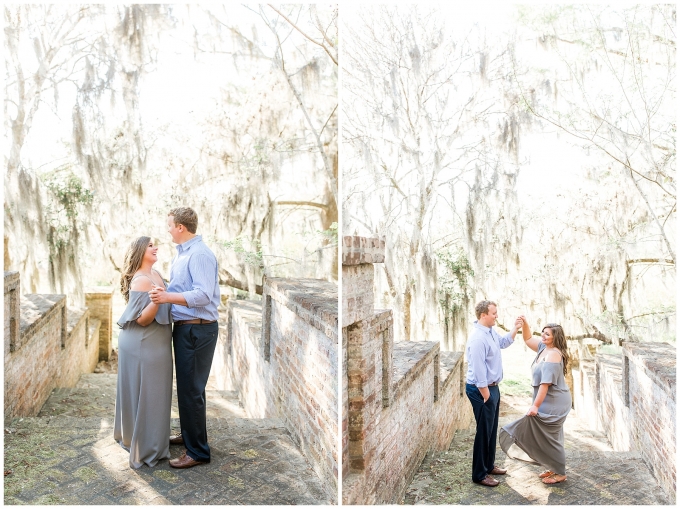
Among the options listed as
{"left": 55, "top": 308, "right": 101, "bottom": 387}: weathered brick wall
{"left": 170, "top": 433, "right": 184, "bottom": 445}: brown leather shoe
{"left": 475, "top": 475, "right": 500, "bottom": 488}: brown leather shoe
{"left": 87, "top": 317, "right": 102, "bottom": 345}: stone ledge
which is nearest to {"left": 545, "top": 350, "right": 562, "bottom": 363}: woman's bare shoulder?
{"left": 475, "top": 475, "right": 500, "bottom": 488}: brown leather shoe

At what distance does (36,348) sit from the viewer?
4.11 meters

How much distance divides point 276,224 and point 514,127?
335cm

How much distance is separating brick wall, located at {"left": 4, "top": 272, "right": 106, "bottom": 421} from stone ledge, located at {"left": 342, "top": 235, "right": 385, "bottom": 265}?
237 cm

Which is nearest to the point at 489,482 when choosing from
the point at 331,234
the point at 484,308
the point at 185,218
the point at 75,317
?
the point at 484,308

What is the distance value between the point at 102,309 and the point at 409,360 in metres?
5.71

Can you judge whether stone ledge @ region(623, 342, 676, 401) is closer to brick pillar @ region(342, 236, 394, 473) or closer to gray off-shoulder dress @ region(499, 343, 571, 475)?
gray off-shoulder dress @ region(499, 343, 571, 475)

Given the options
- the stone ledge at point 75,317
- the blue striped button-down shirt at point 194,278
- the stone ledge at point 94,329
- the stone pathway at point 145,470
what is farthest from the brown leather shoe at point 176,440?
the stone ledge at point 94,329

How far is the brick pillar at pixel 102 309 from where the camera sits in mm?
7414

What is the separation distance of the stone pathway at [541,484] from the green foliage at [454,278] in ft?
5.47

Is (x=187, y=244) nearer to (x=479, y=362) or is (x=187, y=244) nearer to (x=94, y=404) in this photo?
(x=479, y=362)

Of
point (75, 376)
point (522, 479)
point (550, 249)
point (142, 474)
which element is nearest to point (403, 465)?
point (522, 479)

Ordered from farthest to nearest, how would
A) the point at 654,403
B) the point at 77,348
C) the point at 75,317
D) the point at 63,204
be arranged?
the point at 75,317, the point at 77,348, the point at 63,204, the point at 654,403

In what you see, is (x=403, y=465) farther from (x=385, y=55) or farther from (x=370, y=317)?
(x=385, y=55)

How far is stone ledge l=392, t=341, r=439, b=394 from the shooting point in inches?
125
